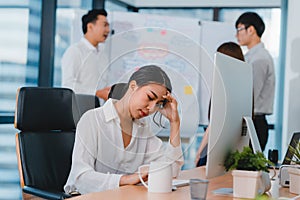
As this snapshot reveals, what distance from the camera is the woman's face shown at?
1626 mm

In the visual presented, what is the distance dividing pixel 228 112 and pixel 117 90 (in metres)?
0.37

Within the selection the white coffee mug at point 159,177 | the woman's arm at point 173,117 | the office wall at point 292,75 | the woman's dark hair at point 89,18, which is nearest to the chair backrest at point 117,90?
the woman's arm at point 173,117

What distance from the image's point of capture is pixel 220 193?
180 cm

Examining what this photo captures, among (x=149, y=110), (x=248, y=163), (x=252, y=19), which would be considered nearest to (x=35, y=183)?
(x=149, y=110)

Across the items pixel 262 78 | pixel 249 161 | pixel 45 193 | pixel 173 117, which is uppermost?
pixel 262 78

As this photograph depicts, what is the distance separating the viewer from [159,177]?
1.71 meters

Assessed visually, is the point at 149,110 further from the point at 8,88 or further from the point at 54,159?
the point at 8,88

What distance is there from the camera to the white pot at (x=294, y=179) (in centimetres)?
188

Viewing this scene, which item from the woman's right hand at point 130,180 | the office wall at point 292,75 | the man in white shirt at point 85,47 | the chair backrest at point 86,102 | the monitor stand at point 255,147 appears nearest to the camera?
the monitor stand at point 255,147

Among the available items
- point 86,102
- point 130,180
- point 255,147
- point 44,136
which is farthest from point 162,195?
point 44,136

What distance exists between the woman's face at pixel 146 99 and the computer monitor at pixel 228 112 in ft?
0.54

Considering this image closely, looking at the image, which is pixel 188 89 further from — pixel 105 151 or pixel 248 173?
pixel 105 151

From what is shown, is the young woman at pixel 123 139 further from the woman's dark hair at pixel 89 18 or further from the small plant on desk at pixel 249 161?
the woman's dark hair at pixel 89 18

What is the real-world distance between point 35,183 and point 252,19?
264 cm
